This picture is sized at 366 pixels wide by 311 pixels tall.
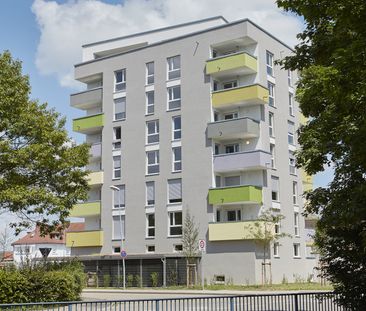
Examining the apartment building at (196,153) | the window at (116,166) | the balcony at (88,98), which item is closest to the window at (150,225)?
the apartment building at (196,153)

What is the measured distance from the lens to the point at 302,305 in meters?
16.2

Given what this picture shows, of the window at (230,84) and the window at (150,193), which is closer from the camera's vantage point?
the window at (230,84)

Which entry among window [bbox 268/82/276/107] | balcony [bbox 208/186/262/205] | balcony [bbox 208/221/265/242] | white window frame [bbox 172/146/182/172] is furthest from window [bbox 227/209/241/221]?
window [bbox 268/82/276/107]

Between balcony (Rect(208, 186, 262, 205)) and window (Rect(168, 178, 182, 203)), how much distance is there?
3.19m

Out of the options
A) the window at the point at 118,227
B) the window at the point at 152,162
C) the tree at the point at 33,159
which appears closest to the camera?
the tree at the point at 33,159

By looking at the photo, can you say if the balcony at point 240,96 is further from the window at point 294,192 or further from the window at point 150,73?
the window at point 294,192

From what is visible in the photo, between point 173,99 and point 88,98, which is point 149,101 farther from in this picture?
point 88,98

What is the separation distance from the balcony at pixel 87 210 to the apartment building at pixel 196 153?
81mm

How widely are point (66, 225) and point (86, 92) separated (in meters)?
27.4

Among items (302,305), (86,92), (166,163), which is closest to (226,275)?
(166,163)

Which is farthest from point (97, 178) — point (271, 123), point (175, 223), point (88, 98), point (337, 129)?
point (337, 129)

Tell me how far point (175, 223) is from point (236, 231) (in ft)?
19.4

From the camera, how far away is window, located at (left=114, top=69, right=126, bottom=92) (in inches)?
2019

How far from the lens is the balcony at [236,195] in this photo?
4197cm
